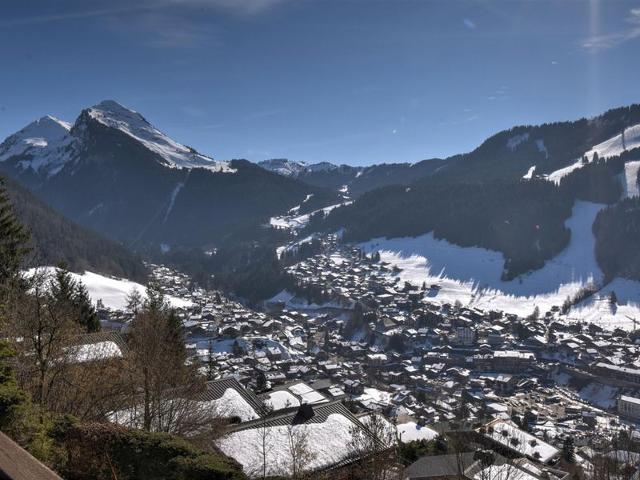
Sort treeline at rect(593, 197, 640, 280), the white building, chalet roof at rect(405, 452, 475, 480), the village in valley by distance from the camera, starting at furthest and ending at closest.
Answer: treeline at rect(593, 197, 640, 280) → the white building → chalet roof at rect(405, 452, 475, 480) → the village in valley

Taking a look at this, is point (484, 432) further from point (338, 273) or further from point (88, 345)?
point (338, 273)

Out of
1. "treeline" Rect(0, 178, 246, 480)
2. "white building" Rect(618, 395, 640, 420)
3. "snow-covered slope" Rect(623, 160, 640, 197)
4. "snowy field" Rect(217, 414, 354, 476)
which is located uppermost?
"snow-covered slope" Rect(623, 160, 640, 197)

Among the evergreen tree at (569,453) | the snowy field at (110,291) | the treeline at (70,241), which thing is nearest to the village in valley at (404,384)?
the evergreen tree at (569,453)

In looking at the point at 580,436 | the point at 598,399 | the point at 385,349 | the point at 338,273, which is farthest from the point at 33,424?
the point at 338,273

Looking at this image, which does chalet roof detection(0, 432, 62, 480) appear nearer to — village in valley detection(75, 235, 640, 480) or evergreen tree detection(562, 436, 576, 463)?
village in valley detection(75, 235, 640, 480)

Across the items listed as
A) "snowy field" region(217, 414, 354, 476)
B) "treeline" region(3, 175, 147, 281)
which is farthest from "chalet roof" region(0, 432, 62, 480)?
"treeline" region(3, 175, 147, 281)

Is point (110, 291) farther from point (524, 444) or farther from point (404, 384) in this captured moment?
point (524, 444)

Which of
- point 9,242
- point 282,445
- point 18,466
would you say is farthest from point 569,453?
point 18,466

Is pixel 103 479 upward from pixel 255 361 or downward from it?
upward
